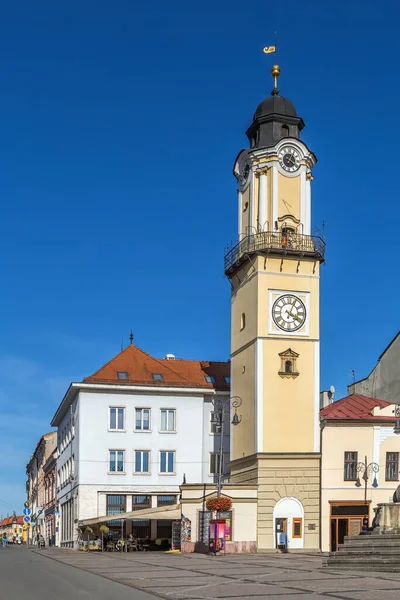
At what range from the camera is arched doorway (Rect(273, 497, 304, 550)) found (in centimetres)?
4744

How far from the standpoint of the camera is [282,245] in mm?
51469

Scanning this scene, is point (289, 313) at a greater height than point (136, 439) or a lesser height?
greater

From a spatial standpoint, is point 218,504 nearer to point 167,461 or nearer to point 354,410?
point 354,410

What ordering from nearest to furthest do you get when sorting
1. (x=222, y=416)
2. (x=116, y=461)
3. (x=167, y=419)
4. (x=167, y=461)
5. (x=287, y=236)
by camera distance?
(x=222, y=416) < (x=287, y=236) < (x=116, y=461) < (x=167, y=461) < (x=167, y=419)

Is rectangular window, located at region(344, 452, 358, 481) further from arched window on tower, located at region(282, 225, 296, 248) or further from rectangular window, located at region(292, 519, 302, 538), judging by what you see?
arched window on tower, located at region(282, 225, 296, 248)

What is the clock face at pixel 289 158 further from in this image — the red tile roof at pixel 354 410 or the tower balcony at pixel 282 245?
the red tile roof at pixel 354 410

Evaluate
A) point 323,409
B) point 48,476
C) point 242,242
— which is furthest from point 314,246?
point 48,476

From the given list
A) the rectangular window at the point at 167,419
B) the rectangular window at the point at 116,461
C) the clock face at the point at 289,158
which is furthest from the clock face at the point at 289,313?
the rectangular window at the point at 116,461

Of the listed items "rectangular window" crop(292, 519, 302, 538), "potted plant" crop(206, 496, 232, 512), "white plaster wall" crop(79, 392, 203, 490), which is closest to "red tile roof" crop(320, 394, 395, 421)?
"rectangular window" crop(292, 519, 302, 538)

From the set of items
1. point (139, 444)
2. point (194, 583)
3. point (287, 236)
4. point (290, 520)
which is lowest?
point (290, 520)

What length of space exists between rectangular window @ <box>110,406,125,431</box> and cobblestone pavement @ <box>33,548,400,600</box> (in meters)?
28.4

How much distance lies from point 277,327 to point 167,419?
1550 cm

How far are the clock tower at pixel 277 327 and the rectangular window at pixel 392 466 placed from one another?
390 cm

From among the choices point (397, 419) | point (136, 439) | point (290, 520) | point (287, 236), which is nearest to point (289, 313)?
point (287, 236)
